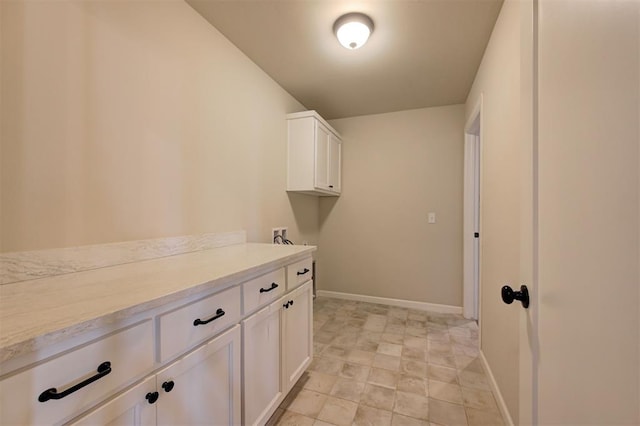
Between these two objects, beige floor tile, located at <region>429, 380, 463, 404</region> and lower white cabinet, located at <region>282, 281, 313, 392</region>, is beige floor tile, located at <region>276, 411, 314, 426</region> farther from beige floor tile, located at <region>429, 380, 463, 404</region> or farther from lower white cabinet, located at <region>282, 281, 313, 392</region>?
beige floor tile, located at <region>429, 380, 463, 404</region>

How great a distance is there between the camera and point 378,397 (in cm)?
165

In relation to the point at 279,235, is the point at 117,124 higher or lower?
higher

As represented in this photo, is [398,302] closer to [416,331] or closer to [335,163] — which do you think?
[416,331]

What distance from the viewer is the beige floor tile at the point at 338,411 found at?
1465 mm

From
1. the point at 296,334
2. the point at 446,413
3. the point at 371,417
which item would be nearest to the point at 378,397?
the point at 371,417

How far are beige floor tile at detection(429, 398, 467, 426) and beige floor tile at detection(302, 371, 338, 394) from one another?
61 cm

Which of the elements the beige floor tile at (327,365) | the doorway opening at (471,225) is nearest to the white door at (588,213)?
the beige floor tile at (327,365)

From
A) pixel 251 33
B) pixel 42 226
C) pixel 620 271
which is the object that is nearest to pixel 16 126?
pixel 42 226

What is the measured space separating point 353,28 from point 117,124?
1.46 m

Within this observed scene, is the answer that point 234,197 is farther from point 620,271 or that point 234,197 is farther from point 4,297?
point 620,271

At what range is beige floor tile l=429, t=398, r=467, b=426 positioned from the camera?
1471 mm

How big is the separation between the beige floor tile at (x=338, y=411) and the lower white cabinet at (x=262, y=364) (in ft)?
1.00

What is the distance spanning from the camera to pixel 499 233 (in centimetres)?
160

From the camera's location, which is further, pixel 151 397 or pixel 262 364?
pixel 262 364
